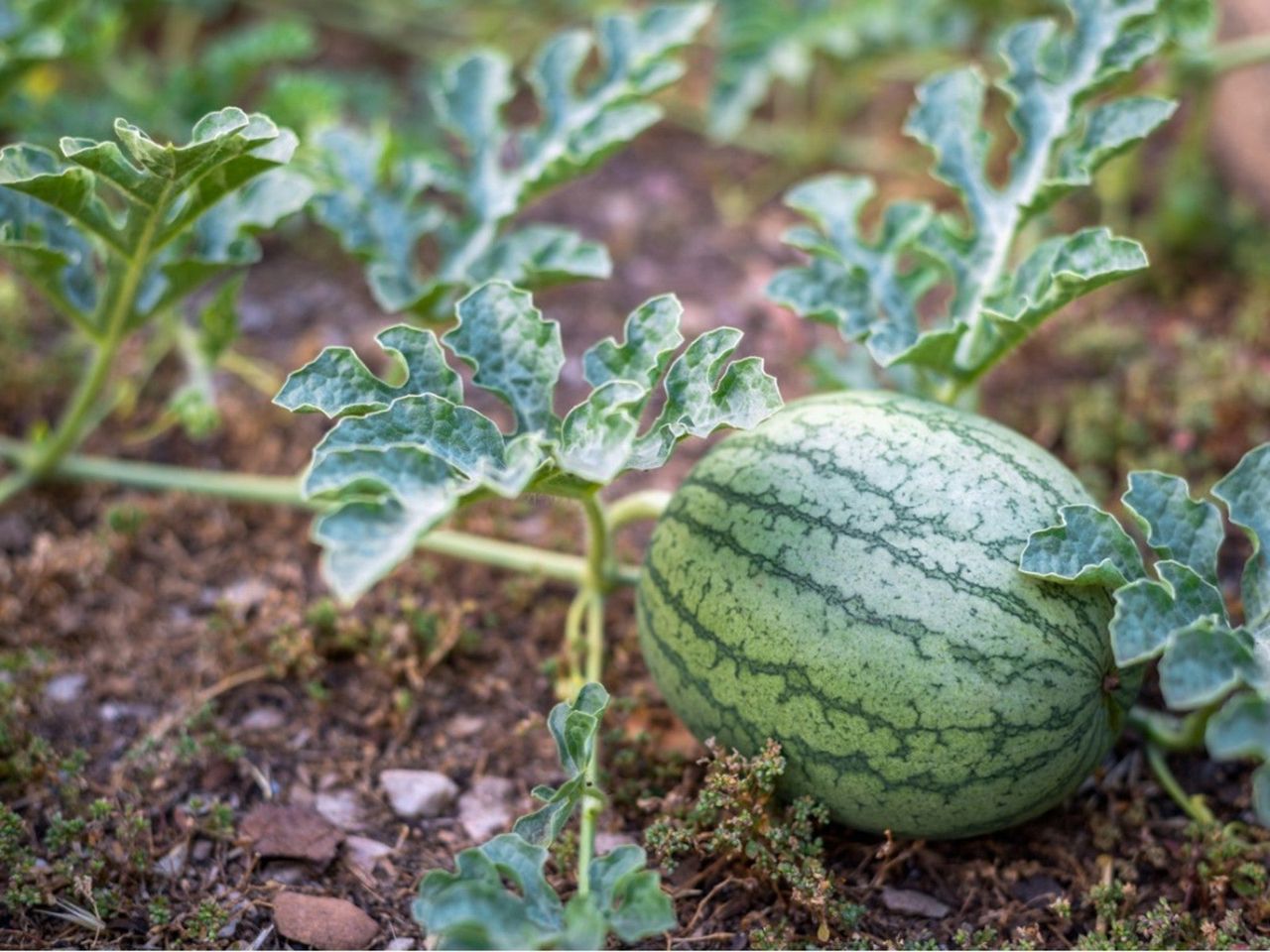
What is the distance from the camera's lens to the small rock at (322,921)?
2020 mm

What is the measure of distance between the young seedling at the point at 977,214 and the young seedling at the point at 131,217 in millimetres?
1035

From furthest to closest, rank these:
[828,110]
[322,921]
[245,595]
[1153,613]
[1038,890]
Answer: [828,110]
[245,595]
[1038,890]
[322,921]
[1153,613]

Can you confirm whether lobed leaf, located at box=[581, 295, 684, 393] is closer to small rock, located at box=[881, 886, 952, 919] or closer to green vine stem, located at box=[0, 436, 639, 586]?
green vine stem, located at box=[0, 436, 639, 586]

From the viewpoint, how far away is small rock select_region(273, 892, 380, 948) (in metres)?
2.02

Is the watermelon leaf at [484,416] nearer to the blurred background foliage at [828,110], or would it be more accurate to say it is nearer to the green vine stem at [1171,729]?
the blurred background foliage at [828,110]

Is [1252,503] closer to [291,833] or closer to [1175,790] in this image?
[1175,790]

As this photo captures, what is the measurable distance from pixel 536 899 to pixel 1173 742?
127cm

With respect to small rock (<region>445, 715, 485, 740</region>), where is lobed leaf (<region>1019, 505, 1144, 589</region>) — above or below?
above

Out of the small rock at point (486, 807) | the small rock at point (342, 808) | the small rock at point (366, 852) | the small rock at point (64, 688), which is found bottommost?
the small rock at point (486, 807)

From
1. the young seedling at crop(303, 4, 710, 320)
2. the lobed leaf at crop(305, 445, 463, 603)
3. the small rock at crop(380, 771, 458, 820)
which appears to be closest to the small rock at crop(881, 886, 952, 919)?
the small rock at crop(380, 771, 458, 820)

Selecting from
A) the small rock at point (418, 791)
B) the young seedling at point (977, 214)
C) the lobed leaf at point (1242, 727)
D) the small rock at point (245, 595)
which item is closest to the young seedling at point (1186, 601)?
the lobed leaf at point (1242, 727)

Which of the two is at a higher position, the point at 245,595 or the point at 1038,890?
the point at 245,595


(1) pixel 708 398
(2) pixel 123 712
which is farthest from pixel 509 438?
(2) pixel 123 712

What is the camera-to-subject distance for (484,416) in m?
1.93
